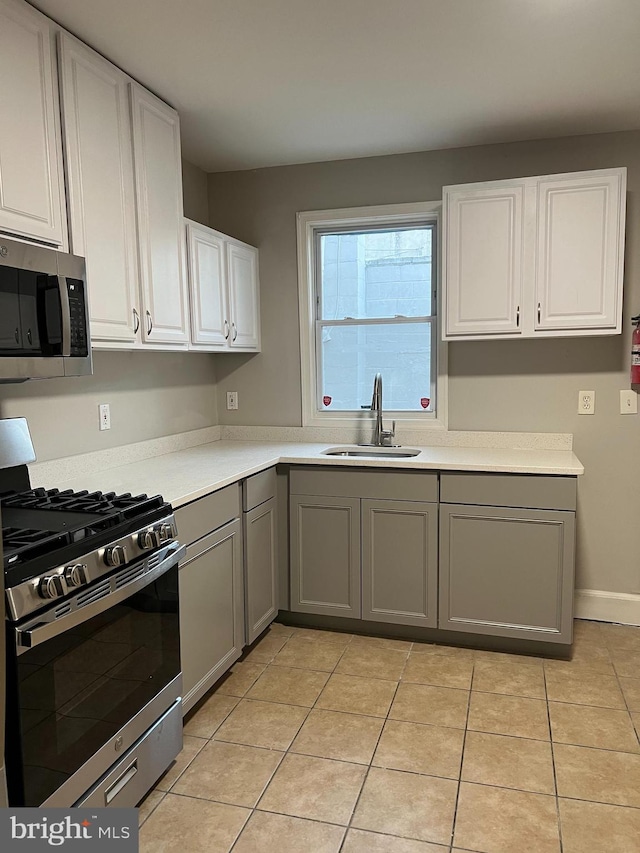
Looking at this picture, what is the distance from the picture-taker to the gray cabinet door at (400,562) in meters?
3.04

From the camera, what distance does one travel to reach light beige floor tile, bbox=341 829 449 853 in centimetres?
182

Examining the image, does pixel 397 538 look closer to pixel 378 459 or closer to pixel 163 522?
pixel 378 459

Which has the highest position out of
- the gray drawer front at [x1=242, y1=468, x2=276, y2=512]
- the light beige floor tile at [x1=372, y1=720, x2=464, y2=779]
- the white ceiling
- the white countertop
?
the white ceiling

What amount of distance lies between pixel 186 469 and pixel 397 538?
3.42ft

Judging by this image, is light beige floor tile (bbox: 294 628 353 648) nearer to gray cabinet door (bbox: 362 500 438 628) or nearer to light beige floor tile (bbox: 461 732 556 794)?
gray cabinet door (bbox: 362 500 438 628)

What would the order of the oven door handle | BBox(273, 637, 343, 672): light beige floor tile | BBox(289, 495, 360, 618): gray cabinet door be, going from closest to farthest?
the oven door handle, BBox(273, 637, 343, 672): light beige floor tile, BBox(289, 495, 360, 618): gray cabinet door

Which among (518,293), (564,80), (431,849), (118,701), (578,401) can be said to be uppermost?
(564,80)

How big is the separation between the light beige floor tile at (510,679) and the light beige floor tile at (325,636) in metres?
0.64

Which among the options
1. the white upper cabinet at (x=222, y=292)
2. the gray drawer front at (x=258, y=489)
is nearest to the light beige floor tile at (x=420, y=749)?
the gray drawer front at (x=258, y=489)

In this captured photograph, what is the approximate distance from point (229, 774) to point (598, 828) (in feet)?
3.74

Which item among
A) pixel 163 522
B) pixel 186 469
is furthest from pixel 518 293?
pixel 163 522

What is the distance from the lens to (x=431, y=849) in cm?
182

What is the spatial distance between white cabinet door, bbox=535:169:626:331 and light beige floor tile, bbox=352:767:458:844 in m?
2.05

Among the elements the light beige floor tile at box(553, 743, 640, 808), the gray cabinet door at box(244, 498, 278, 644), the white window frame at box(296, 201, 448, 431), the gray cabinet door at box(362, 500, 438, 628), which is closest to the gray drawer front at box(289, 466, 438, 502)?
the gray cabinet door at box(362, 500, 438, 628)
